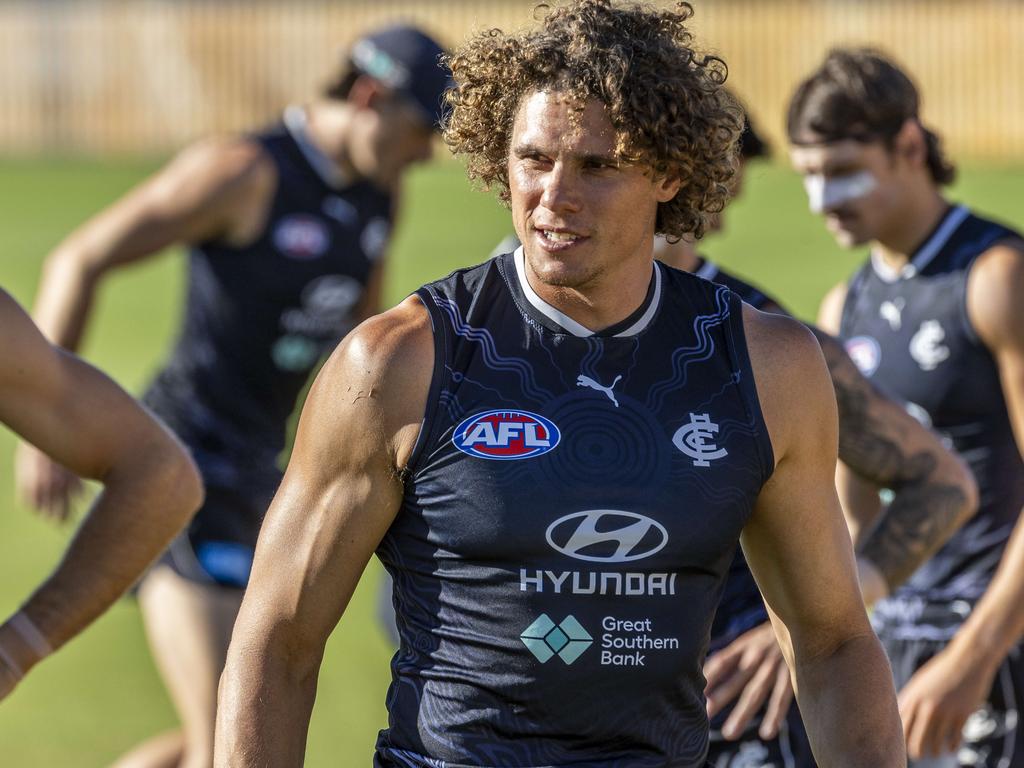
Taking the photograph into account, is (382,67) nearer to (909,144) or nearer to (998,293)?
(909,144)

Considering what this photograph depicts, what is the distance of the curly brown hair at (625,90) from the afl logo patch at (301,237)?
3.22 metres

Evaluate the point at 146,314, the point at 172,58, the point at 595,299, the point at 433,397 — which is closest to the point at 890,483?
the point at 595,299

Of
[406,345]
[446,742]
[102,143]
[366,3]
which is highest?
[406,345]

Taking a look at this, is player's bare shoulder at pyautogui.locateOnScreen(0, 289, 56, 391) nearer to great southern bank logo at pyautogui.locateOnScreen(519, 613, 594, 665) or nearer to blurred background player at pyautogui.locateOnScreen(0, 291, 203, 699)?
blurred background player at pyautogui.locateOnScreen(0, 291, 203, 699)

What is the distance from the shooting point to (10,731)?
7.28 m

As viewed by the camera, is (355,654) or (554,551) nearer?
(554,551)

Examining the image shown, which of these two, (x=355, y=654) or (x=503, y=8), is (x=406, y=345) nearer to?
(x=355, y=654)

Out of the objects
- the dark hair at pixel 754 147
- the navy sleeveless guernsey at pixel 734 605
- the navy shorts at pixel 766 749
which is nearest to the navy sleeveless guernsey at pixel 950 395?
the dark hair at pixel 754 147

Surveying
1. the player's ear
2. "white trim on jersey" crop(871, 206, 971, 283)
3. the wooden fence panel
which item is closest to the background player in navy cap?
the player's ear

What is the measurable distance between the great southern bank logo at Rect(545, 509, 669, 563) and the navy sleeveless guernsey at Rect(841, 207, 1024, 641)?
7.73ft

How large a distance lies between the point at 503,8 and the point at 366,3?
2437 mm

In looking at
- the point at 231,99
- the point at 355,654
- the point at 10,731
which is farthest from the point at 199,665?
the point at 231,99

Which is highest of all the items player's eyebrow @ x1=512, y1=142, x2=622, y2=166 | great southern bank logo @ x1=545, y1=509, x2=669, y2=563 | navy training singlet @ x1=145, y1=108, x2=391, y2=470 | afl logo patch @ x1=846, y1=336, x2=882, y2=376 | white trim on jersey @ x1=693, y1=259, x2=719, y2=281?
player's eyebrow @ x1=512, y1=142, x2=622, y2=166

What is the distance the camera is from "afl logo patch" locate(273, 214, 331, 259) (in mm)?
6691
